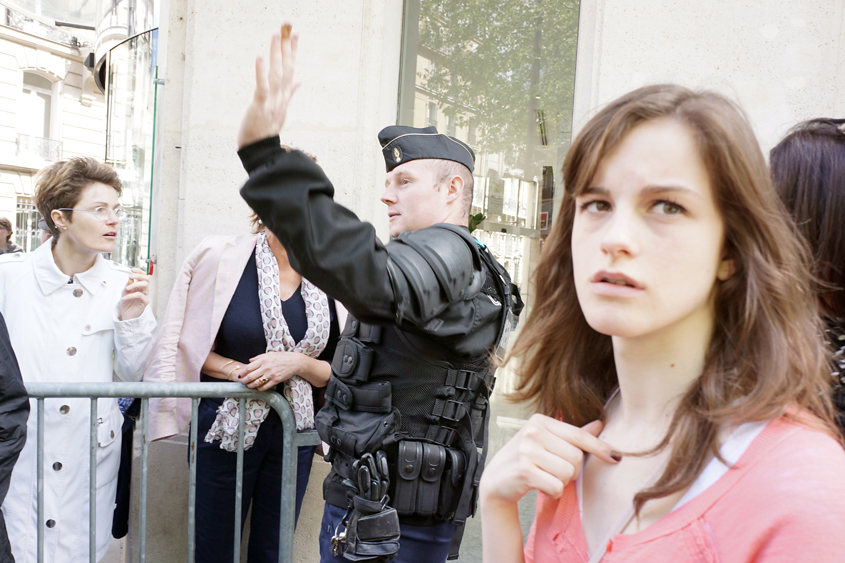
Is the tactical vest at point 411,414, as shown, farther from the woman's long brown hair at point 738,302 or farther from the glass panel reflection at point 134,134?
the glass panel reflection at point 134,134

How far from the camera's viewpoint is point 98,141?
2434 cm

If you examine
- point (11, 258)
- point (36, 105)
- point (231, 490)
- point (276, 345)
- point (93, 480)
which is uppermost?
point (36, 105)

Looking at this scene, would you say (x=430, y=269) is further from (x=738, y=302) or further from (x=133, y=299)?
(x=133, y=299)

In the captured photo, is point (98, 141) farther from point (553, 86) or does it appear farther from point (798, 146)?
point (798, 146)

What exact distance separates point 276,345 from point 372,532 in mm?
1231

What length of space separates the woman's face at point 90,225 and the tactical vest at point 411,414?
1.64 m

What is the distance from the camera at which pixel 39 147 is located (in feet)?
73.6

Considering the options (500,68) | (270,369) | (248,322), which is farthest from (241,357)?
(500,68)

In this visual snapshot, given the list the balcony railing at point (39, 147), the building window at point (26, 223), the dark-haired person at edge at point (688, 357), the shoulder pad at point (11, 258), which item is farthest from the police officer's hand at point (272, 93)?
the balcony railing at point (39, 147)

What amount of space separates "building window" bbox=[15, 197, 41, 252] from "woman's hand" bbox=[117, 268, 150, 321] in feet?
66.2

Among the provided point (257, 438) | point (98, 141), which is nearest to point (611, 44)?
point (257, 438)

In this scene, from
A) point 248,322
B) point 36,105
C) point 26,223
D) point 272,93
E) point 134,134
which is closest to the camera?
point 272,93

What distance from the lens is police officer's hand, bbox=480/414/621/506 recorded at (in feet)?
2.89

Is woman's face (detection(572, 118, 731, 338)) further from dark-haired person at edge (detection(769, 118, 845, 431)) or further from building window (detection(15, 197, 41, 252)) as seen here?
building window (detection(15, 197, 41, 252))
